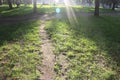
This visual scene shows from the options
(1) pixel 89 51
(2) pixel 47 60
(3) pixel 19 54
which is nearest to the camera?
(2) pixel 47 60

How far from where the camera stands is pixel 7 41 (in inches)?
384

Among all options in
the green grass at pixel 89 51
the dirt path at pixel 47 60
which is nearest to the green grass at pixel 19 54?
the dirt path at pixel 47 60

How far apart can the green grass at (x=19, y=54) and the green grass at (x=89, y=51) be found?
0.99m

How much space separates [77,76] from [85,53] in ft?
6.69

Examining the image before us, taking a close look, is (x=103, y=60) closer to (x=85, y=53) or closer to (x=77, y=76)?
(x=85, y=53)

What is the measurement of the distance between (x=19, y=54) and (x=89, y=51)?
290 centimetres

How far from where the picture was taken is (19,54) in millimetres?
8117

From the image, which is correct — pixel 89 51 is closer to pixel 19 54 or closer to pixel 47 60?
pixel 47 60

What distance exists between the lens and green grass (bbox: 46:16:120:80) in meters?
6.61

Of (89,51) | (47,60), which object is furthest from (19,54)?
(89,51)

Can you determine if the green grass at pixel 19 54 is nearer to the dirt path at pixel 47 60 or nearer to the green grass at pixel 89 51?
the dirt path at pixel 47 60

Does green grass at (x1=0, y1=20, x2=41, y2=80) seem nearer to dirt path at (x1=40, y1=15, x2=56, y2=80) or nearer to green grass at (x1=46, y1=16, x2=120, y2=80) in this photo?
dirt path at (x1=40, y1=15, x2=56, y2=80)

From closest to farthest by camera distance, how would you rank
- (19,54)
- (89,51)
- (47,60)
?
1. (47,60)
2. (19,54)
3. (89,51)

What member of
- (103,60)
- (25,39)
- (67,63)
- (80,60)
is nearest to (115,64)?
(103,60)
